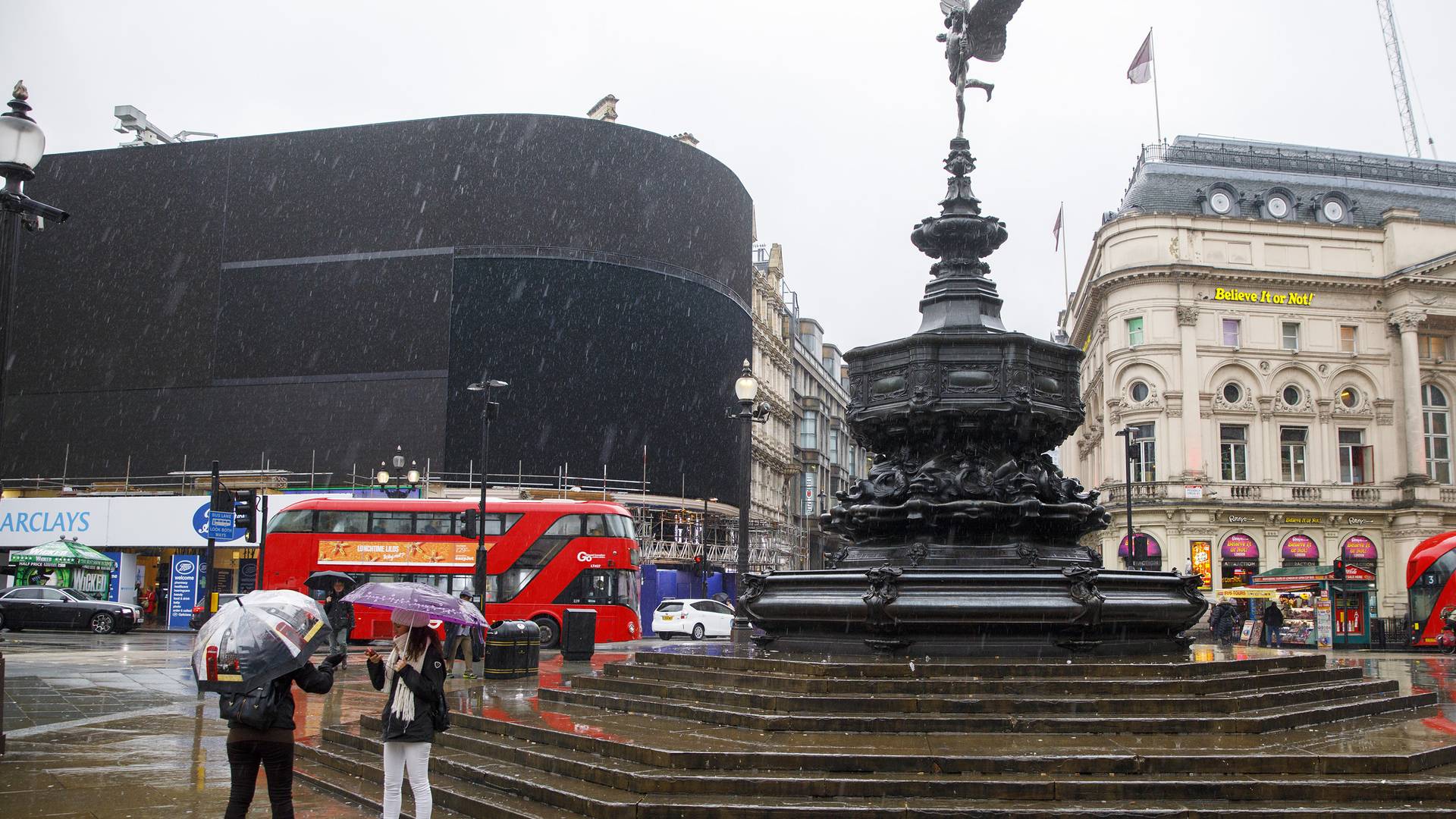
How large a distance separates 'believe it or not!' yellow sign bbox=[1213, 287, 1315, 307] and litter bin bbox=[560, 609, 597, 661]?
36239 mm

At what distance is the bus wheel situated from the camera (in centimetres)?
2845

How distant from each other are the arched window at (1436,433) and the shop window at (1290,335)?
18.0 ft

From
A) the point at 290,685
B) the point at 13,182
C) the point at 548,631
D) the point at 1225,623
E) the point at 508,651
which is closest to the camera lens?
the point at 290,685

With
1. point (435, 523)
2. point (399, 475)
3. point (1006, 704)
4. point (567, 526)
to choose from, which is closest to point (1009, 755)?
point (1006, 704)

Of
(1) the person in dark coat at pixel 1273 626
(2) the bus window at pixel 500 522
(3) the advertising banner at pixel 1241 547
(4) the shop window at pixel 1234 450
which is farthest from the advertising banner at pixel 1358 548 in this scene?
(2) the bus window at pixel 500 522

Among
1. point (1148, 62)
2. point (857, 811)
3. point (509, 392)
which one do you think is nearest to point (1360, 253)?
point (1148, 62)

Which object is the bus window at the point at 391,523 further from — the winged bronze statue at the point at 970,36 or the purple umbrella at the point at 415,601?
the purple umbrella at the point at 415,601

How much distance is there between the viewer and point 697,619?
33.4 metres

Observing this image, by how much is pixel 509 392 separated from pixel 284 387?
33.1 feet

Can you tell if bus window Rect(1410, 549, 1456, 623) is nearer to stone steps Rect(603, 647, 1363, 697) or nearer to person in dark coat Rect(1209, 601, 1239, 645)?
person in dark coat Rect(1209, 601, 1239, 645)

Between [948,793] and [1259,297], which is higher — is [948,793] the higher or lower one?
the lower one

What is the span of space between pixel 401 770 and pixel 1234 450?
155ft

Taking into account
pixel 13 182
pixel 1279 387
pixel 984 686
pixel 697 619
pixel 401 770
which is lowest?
pixel 697 619

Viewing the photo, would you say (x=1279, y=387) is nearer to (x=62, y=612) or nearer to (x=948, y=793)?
(x=62, y=612)
